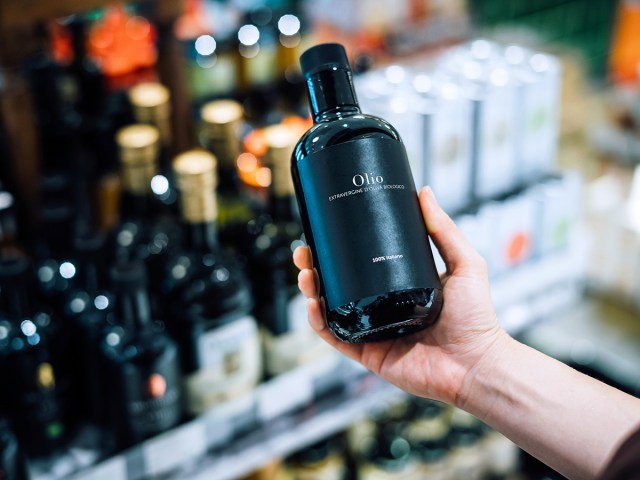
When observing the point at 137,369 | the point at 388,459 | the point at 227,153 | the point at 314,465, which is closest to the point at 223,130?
the point at 227,153

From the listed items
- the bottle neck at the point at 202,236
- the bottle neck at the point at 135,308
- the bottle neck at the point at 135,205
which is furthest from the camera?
the bottle neck at the point at 135,205

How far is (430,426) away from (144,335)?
107 centimetres

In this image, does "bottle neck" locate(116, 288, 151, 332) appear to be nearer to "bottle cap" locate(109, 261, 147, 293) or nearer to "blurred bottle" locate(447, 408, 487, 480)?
"bottle cap" locate(109, 261, 147, 293)

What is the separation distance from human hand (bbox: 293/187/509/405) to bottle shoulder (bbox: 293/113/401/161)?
127 mm

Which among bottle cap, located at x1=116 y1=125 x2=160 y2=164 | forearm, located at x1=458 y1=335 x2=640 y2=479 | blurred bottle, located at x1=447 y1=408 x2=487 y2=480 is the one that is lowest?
blurred bottle, located at x1=447 y1=408 x2=487 y2=480

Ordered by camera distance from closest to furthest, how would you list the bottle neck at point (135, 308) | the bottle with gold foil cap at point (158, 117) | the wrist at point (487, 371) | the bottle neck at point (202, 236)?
the wrist at point (487, 371)
the bottle neck at point (135, 308)
the bottle neck at point (202, 236)
the bottle with gold foil cap at point (158, 117)

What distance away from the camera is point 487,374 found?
1.14m

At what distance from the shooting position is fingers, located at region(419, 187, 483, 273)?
1.07 meters

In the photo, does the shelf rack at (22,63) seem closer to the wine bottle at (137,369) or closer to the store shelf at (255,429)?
the wine bottle at (137,369)

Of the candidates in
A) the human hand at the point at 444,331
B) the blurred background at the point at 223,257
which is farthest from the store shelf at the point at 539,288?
the human hand at the point at 444,331

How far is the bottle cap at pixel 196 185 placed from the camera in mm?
1270

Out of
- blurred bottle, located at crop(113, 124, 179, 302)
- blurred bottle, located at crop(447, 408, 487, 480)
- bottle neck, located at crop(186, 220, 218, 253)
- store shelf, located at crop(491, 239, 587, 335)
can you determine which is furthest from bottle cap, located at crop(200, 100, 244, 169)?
blurred bottle, located at crop(447, 408, 487, 480)

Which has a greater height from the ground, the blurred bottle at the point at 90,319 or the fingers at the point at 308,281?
the fingers at the point at 308,281

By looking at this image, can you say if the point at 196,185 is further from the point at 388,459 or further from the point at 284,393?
the point at 388,459
